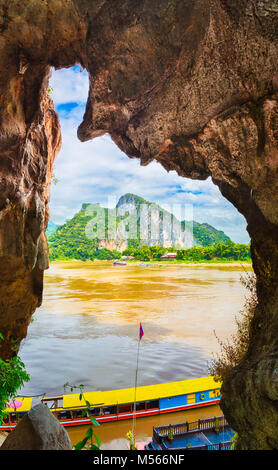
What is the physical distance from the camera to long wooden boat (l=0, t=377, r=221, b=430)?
31.8 ft

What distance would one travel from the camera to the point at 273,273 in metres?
5.85

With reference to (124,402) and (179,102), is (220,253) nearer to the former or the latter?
(124,402)

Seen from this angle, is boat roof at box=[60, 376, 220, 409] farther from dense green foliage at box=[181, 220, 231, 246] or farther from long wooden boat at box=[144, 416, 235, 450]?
dense green foliage at box=[181, 220, 231, 246]

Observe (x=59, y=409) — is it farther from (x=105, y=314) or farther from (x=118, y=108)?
(x=105, y=314)

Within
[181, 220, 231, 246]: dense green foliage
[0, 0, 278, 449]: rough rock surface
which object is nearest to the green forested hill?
[181, 220, 231, 246]: dense green foliage

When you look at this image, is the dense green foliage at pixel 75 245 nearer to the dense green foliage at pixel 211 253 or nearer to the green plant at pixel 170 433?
the dense green foliage at pixel 211 253

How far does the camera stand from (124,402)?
9.86 metres

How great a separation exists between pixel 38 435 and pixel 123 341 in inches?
558

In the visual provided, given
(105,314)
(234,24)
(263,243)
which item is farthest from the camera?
(105,314)

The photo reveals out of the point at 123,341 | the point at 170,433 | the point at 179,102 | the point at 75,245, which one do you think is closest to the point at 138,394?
the point at 170,433

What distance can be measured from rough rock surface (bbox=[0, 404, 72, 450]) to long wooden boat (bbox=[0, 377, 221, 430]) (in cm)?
726

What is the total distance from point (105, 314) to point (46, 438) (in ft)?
64.5
